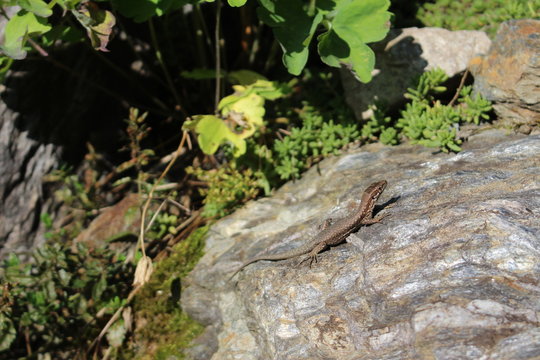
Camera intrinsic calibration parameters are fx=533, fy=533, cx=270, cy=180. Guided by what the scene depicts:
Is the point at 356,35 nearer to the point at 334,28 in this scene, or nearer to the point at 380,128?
the point at 334,28

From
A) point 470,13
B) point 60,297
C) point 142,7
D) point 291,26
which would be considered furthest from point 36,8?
point 470,13

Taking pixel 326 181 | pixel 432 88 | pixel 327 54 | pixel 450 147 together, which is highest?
pixel 327 54

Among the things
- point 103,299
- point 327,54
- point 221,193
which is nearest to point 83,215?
point 103,299

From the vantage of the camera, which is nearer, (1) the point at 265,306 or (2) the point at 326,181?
(1) the point at 265,306

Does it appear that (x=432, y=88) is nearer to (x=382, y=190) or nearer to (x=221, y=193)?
(x=382, y=190)

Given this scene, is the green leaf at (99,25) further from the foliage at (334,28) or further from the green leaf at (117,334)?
the green leaf at (117,334)

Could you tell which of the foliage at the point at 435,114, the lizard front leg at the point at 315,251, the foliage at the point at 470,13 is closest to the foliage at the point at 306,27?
the foliage at the point at 435,114
